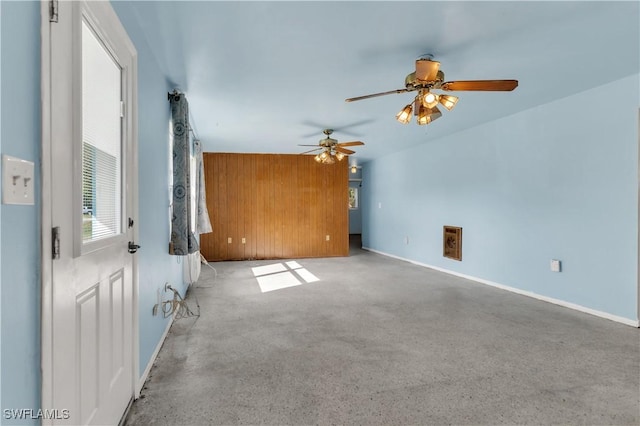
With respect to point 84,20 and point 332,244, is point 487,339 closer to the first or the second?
→ point 84,20

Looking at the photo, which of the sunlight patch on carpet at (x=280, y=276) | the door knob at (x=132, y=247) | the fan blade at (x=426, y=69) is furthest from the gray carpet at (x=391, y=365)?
the fan blade at (x=426, y=69)

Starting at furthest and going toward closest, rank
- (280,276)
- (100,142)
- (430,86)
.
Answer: (280,276), (430,86), (100,142)

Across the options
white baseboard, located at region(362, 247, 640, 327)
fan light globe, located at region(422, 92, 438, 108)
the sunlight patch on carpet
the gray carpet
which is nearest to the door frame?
the gray carpet

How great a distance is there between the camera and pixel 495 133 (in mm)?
4445

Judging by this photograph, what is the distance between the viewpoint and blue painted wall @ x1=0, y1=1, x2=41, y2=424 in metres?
0.79

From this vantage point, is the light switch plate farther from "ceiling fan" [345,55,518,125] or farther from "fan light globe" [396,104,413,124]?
"fan light globe" [396,104,413,124]

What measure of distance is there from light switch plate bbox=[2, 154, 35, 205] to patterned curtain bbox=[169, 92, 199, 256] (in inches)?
85.1

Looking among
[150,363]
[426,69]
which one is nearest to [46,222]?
[150,363]

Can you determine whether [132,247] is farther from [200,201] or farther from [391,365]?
[200,201]

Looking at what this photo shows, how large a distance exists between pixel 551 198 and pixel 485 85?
82.3 inches

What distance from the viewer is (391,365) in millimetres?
2221

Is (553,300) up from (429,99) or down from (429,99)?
down

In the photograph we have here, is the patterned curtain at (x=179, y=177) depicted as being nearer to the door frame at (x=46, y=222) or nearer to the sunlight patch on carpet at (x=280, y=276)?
the sunlight patch on carpet at (x=280, y=276)

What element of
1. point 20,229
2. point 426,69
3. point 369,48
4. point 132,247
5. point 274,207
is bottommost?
point 132,247
